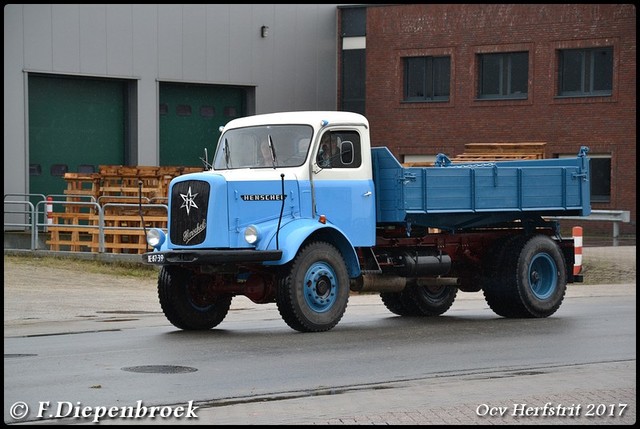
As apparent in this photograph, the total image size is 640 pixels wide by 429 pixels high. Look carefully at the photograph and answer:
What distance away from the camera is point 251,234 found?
53.5 feet

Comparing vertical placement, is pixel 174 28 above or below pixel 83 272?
above

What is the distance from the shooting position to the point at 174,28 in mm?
43844

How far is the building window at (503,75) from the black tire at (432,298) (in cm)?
2738

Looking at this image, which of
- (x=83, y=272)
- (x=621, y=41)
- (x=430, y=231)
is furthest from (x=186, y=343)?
(x=621, y=41)

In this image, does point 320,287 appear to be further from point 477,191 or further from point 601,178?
point 601,178

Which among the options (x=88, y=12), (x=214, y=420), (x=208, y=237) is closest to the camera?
(x=214, y=420)

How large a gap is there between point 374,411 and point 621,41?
35.6 m

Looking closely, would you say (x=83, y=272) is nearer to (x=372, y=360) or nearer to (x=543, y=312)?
(x=543, y=312)

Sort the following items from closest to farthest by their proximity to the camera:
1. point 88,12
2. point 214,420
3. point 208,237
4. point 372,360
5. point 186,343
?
1. point 214,420
2. point 372,360
3. point 186,343
4. point 208,237
5. point 88,12

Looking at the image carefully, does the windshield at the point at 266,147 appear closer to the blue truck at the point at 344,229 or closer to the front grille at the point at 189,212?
the blue truck at the point at 344,229

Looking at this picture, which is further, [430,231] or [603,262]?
[603,262]

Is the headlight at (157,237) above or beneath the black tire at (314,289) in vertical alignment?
above

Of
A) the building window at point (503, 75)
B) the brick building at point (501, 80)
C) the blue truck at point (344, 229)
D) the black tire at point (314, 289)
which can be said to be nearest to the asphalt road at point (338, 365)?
the black tire at point (314, 289)

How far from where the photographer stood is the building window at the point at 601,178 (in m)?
44.4
